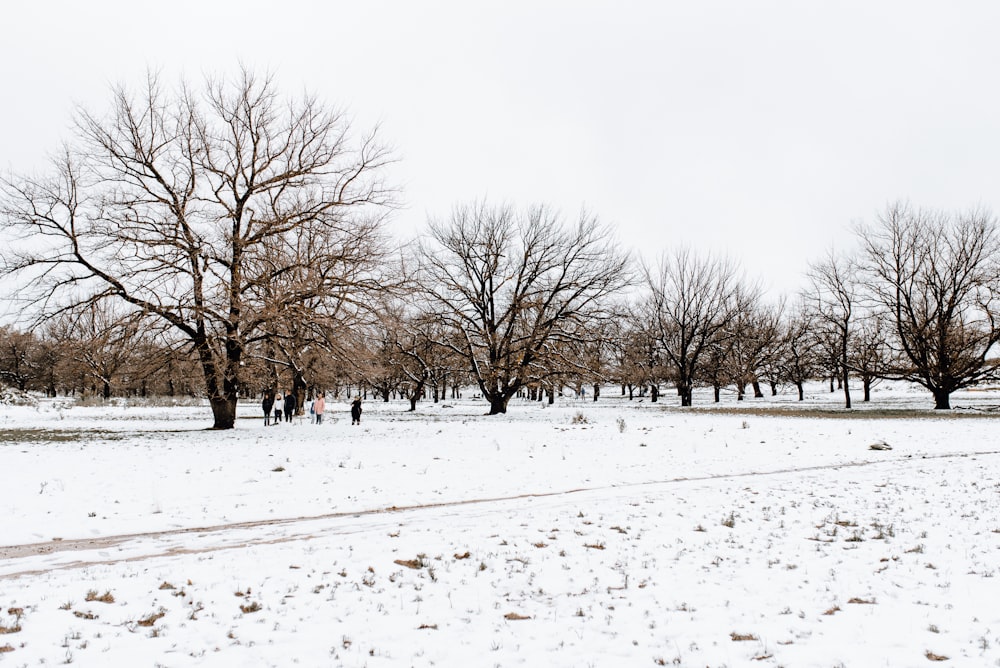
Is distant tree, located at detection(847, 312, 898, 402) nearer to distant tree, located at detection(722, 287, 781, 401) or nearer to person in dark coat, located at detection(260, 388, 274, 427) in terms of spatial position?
distant tree, located at detection(722, 287, 781, 401)

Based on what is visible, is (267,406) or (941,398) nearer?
(267,406)

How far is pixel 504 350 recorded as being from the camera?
33531 millimetres

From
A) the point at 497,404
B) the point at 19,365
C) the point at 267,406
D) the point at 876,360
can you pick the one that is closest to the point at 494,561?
the point at 267,406

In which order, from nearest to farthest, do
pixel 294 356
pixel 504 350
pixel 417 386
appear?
pixel 294 356
pixel 504 350
pixel 417 386

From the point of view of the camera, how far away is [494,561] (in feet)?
22.2

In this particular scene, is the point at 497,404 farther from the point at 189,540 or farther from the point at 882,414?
the point at 189,540

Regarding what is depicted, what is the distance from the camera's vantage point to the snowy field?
14.8 feet

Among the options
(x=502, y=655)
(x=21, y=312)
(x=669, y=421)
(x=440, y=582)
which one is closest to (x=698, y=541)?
(x=440, y=582)

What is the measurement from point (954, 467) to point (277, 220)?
71.2 feet

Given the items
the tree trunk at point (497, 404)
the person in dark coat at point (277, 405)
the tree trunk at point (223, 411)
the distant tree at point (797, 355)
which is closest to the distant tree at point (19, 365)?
the person in dark coat at point (277, 405)

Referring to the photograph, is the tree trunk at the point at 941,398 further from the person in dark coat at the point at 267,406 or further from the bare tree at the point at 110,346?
the bare tree at the point at 110,346

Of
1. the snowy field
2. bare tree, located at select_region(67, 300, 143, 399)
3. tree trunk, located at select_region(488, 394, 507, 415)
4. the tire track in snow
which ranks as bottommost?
the tire track in snow

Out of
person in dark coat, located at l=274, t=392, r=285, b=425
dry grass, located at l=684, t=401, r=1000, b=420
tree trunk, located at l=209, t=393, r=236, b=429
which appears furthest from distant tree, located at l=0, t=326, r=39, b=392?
dry grass, located at l=684, t=401, r=1000, b=420

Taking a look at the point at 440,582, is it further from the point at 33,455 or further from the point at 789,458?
the point at 33,455
